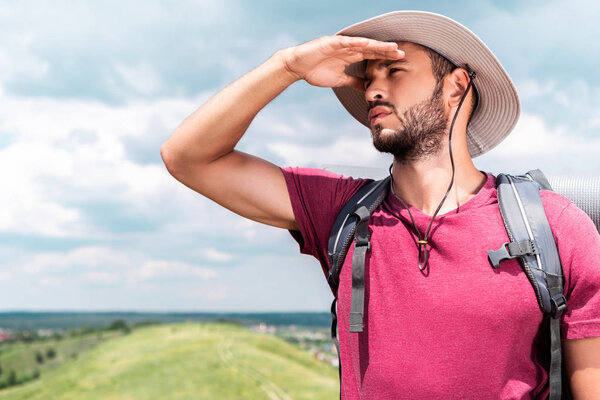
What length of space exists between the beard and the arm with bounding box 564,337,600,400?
3.34 ft

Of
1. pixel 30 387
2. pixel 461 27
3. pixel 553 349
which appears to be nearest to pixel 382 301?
pixel 553 349

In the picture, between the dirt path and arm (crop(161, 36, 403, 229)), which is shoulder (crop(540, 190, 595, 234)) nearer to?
arm (crop(161, 36, 403, 229))

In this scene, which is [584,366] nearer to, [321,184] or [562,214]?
[562,214]

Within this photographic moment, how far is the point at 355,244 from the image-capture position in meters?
2.30

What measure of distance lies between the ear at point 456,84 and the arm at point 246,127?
41cm

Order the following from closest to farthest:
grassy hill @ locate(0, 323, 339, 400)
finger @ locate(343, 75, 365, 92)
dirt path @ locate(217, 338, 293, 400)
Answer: finger @ locate(343, 75, 365, 92) < dirt path @ locate(217, 338, 293, 400) < grassy hill @ locate(0, 323, 339, 400)

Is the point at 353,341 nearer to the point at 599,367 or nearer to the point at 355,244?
the point at 355,244

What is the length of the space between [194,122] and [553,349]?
1.79 meters

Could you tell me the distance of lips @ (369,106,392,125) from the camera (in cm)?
243

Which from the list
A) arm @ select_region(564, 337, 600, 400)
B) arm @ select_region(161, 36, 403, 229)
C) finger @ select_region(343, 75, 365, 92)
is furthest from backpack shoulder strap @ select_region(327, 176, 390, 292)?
arm @ select_region(564, 337, 600, 400)

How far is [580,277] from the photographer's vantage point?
81.8 inches

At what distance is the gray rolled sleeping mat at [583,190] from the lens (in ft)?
8.23

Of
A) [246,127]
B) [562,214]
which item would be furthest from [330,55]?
[562,214]

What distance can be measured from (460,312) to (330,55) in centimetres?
121
